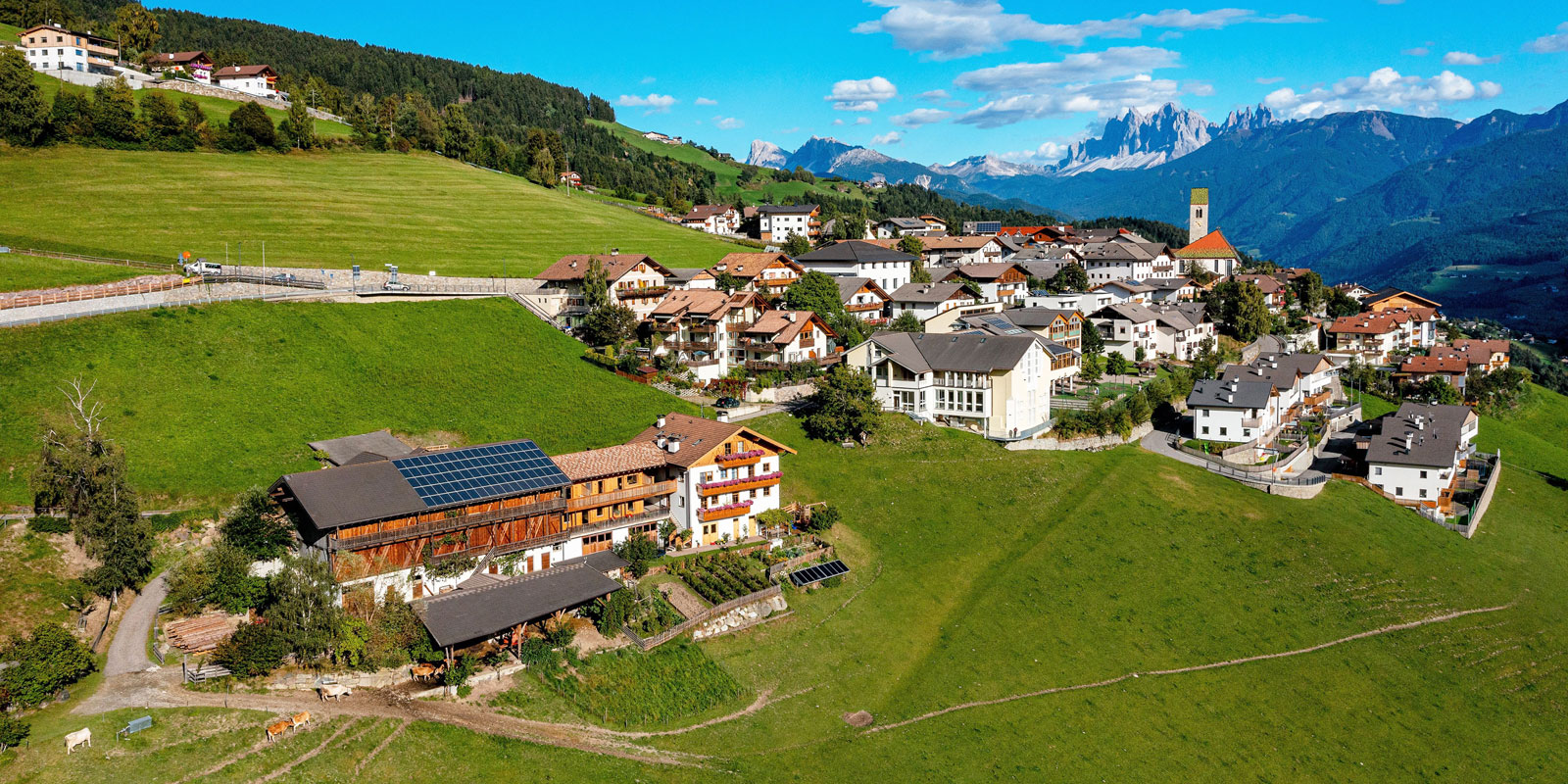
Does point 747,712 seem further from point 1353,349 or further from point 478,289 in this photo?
point 1353,349

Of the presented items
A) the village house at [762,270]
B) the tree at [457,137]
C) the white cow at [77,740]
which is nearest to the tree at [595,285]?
the village house at [762,270]

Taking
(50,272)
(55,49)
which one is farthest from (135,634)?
(55,49)

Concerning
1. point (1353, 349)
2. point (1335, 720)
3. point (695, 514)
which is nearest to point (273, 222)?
point (695, 514)

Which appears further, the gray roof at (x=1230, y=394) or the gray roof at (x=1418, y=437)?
the gray roof at (x=1230, y=394)

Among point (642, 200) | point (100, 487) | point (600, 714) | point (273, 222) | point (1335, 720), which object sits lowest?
point (1335, 720)

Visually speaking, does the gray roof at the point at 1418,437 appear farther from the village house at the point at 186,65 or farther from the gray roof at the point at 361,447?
the village house at the point at 186,65

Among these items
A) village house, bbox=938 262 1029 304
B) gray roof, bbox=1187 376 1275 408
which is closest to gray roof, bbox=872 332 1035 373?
gray roof, bbox=1187 376 1275 408

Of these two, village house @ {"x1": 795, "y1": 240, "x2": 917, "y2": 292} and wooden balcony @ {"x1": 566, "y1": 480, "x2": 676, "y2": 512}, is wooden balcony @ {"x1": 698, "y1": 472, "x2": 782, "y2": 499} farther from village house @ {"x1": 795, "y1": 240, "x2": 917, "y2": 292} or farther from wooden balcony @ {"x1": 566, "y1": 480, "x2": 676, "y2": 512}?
village house @ {"x1": 795, "y1": 240, "x2": 917, "y2": 292}
